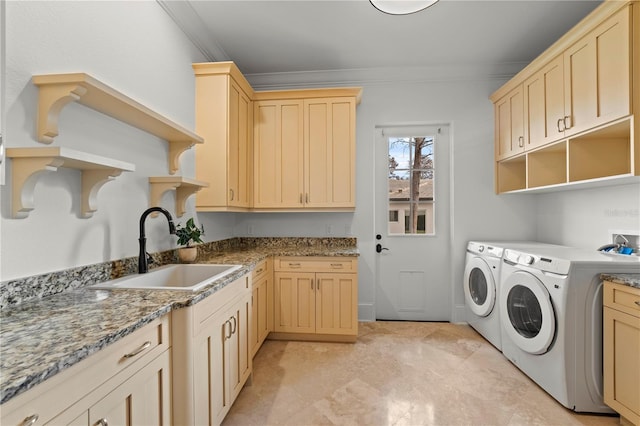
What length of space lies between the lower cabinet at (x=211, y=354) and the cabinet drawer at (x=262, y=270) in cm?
30

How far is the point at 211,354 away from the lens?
1.45 metres

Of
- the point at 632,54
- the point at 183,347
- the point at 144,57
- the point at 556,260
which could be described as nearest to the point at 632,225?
the point at 556,260

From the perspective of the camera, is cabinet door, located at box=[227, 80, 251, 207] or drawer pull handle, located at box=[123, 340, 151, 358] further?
cabinet door, located at box=[227, 80, 251, 207]

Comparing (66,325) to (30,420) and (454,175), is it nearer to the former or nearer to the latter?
(30,420)

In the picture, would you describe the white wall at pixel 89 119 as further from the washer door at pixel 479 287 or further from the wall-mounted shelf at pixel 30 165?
the washer door at pixel 479 287

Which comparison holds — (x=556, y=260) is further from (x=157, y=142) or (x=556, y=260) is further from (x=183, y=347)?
(x=157, y=142)

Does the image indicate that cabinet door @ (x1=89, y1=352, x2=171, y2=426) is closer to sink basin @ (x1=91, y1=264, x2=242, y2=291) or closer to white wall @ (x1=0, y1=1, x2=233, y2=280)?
sink basin @ (x1=91, y1=264, x2=242, y2=291)

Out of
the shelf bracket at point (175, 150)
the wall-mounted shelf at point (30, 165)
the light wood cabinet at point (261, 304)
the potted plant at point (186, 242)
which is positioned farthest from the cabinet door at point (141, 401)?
the shelf bracket at point (175, 150)

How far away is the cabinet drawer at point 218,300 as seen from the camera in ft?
4.27

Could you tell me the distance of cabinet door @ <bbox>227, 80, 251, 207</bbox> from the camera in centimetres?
249

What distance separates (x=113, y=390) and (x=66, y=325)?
0.26 metres

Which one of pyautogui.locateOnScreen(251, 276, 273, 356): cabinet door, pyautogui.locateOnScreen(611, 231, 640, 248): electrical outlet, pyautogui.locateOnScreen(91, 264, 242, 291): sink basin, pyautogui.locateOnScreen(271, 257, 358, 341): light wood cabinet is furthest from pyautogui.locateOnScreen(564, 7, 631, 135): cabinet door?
pyautogui.locateOnScreen(251, 276, 273, 356): cabinet door

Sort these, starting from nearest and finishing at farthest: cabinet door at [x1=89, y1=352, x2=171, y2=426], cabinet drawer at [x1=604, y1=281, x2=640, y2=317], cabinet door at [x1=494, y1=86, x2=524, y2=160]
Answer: cabinet door at [x1=89, y1=352, x2=171, y2=426]
cabinet drawer at [x1=604, y1=281, x2=640, y2=317]
cabinet door at [x1=494, y1=86, x2=524, y2=160]

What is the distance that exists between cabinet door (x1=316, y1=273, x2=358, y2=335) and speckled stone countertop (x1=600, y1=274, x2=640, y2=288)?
5.57ft
